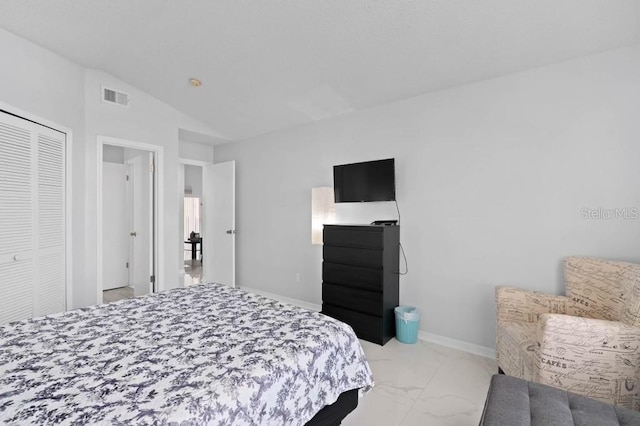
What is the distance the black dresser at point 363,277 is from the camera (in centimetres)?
304

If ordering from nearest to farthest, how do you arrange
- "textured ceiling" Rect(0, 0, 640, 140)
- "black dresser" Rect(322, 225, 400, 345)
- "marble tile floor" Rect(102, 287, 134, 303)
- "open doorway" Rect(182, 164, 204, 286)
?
"textured ceiling" Rect(0, 0, 640, 140)
"black dresser" Rect(322, 225, 400, 345)
"marble tile floor" Rect(102, 287, 134, 303)
"open doorway" Rect(182, 164, 204, 286)

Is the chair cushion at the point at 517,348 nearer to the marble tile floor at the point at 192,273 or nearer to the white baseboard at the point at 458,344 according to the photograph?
the white baseboard at the point at 458,344

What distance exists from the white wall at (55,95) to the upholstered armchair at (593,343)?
4.16 m

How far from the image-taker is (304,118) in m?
3.98

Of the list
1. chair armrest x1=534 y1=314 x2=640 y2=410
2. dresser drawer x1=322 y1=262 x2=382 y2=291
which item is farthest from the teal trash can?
chair armrest x1=534 y1=314 x2=640 y2=410

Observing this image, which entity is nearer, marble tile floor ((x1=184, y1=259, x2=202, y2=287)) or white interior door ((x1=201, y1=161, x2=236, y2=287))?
white interior door ((x1=201, y1=161, x2=236, y2=287))

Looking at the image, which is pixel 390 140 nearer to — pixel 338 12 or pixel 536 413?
pixel 338 12

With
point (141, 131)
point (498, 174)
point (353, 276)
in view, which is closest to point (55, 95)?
point (141, 131)

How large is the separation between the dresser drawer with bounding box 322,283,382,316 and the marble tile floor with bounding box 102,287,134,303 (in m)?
3.19

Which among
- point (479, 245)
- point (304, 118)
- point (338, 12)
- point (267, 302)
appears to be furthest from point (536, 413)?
point (304, 118)

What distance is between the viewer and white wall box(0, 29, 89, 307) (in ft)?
8.43

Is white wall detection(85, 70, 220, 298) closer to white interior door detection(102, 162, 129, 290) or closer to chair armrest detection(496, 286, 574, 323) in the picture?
white interior door detection(102, 162, 129, 290)

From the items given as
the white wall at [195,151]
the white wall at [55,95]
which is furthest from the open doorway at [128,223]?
the white wall at [55,95]

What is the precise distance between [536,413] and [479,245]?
1764mm
